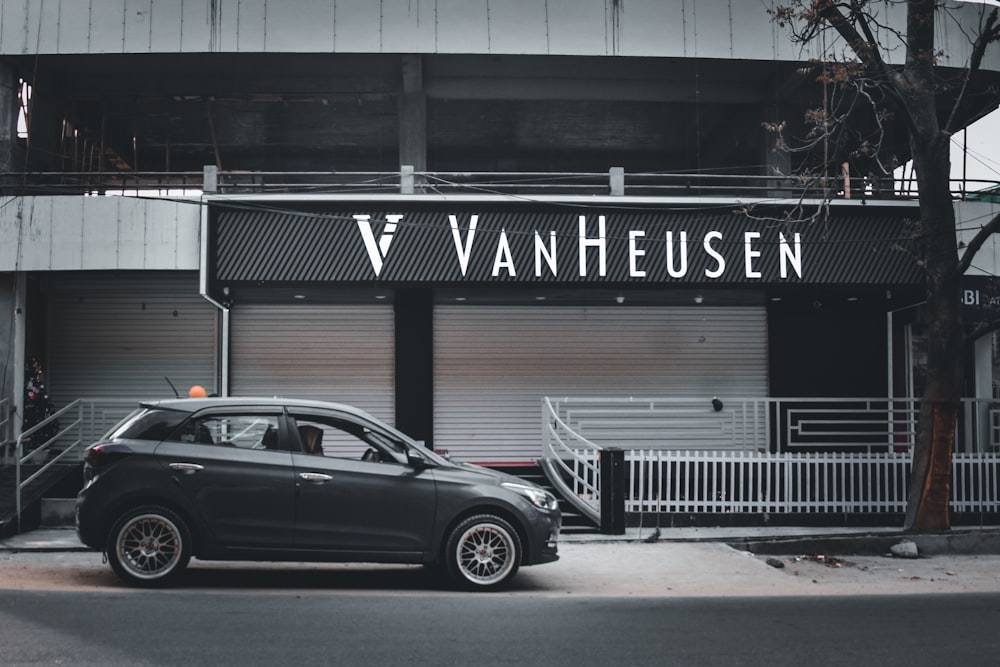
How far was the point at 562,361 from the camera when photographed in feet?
58.4

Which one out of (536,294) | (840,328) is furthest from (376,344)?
(840,328)

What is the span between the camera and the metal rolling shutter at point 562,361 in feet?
57.8

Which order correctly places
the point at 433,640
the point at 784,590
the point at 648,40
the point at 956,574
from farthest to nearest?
the point at 648,40, the point at 956,574, the point at 784,590, the point at 433,640

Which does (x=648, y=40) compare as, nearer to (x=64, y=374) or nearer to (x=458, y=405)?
(x=458, y=405)

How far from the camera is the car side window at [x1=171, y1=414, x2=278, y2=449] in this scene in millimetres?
9406

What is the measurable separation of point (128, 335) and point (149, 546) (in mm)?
9199

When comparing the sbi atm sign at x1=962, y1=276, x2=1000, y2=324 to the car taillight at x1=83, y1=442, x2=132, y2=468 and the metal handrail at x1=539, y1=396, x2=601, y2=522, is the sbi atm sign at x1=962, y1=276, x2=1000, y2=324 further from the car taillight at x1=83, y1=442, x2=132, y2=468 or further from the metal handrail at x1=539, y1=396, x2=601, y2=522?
the car taillight at x1=83, y1=442, x2=132, y2=468

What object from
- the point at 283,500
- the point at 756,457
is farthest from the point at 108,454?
the point at 756,457

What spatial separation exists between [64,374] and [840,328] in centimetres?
1371

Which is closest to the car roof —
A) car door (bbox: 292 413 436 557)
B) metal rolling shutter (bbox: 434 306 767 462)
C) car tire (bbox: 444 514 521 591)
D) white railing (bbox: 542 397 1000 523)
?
car door (bbox: 292 413 436 557)

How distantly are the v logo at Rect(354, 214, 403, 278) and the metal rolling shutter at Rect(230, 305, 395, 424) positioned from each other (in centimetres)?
195

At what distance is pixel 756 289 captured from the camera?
16.6 metres

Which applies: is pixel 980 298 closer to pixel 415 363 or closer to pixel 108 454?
pixel 415 363

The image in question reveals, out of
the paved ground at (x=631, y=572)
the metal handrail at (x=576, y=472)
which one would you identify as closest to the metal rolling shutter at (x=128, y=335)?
the paved ground at (x=631, y=572)
